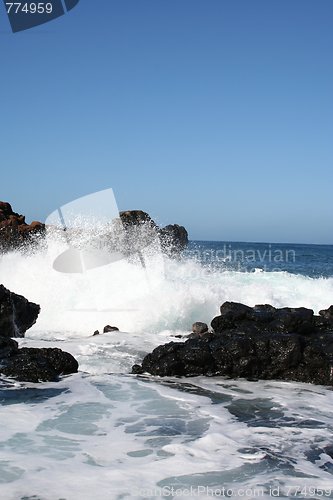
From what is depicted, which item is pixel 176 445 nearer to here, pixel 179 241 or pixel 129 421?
pixel 129 421

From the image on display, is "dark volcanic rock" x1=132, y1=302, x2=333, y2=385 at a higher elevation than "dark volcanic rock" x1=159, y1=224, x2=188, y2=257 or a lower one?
lower

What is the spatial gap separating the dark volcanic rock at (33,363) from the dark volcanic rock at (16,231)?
2253 cm

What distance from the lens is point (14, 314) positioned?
35.9 feet

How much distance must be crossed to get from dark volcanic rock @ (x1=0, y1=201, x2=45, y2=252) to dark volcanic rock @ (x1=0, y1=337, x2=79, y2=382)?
73.9 feet

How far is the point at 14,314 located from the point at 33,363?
11.5 ft

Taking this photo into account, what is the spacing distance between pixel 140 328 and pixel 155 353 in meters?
6.28

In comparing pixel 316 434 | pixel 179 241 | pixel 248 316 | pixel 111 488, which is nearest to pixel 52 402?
pixel 111 488

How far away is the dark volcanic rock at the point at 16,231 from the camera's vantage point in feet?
102

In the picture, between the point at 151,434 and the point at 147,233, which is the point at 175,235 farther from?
the point at 151,434

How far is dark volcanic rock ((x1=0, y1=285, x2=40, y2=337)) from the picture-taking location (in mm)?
10508

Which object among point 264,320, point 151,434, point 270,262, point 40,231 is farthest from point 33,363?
point 270,262
